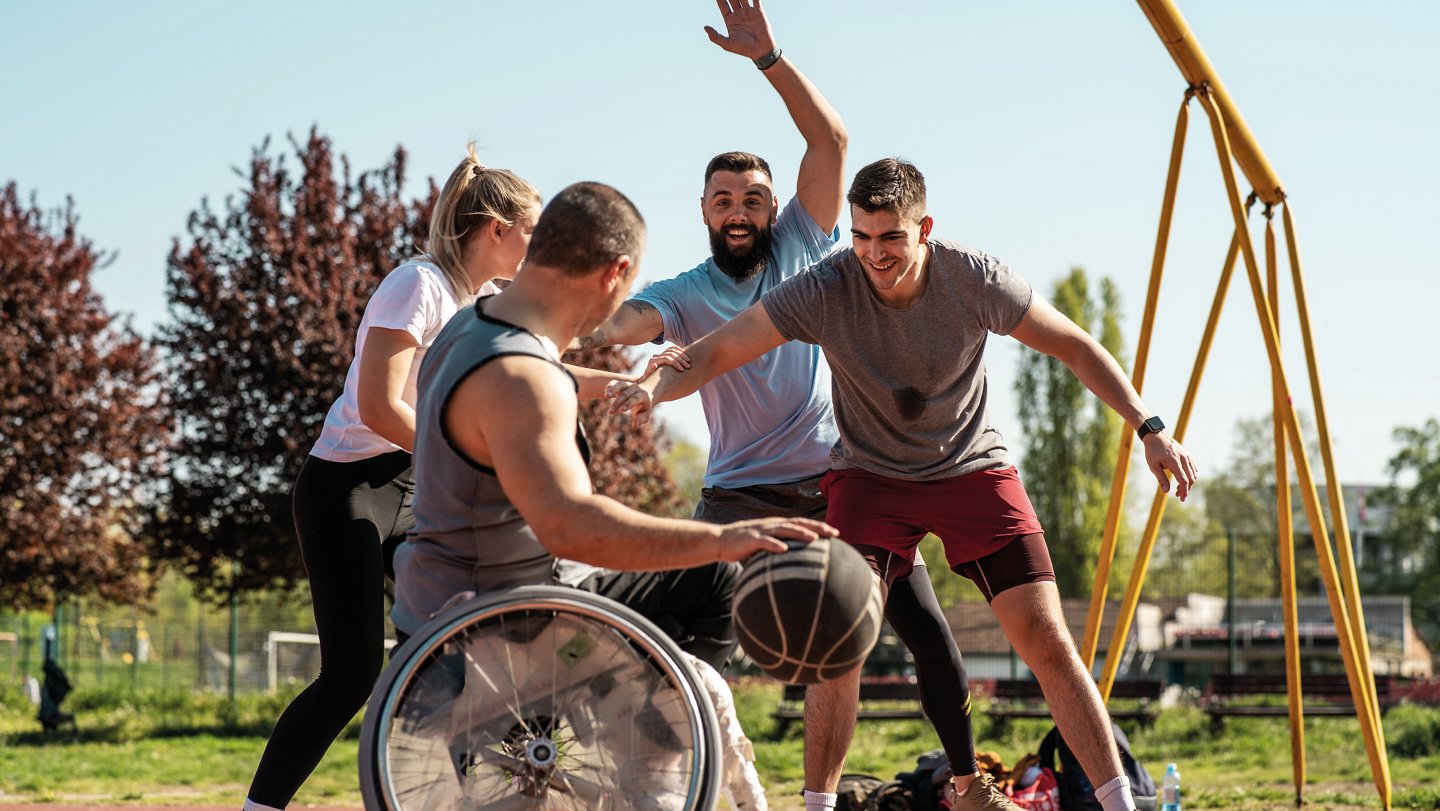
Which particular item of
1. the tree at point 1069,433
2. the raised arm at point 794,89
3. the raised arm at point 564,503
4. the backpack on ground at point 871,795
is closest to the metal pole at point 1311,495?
the backpack on ground at point 871,795

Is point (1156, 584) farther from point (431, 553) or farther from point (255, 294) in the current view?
point (431, 553)

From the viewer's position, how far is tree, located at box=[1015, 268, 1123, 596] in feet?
157

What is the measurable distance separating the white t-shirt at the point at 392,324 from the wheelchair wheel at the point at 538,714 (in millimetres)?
1325

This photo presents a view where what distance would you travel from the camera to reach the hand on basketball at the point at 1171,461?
4465mm

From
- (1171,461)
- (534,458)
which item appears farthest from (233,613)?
(534,458)

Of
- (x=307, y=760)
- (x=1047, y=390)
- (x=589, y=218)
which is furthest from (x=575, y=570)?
(x=1047, y=390)

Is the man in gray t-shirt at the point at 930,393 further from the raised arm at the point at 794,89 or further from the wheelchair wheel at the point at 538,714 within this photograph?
the wheelchair wheel at the point at 538,714

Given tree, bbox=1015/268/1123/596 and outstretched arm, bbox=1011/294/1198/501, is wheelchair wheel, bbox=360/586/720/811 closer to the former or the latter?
outstretched arm, bbox=1011/294/1198/501

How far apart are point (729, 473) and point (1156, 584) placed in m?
16.0

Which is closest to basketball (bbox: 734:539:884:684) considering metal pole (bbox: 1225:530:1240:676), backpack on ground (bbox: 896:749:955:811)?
backpack on ground (bbox: 896:749:955:811)

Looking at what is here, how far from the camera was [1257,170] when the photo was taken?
7.43 m

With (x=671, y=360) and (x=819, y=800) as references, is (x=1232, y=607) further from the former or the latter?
(x=671, y=360)

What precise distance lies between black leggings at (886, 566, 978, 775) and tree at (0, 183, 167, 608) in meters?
16.0

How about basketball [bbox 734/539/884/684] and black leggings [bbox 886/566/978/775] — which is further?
black leggings [bbox 886/566/978/775]
